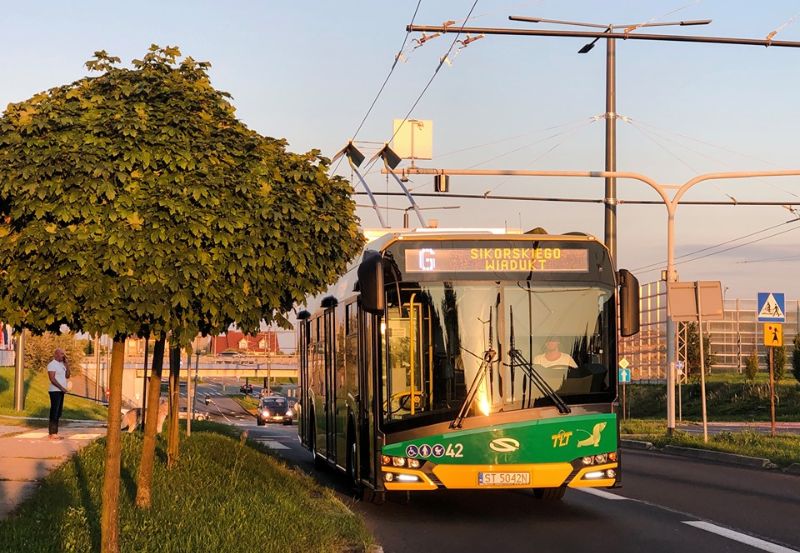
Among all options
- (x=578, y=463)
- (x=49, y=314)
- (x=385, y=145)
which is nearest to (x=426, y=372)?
(x=578, y=463)

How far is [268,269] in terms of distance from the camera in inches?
338

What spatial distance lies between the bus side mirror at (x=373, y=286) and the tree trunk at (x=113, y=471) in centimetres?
476

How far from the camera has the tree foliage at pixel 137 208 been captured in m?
7.46

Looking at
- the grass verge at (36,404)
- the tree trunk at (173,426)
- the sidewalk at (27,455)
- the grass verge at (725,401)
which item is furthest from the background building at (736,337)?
the tree trunk at (173,426)

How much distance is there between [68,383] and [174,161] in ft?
53.6

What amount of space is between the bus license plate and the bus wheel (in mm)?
1795

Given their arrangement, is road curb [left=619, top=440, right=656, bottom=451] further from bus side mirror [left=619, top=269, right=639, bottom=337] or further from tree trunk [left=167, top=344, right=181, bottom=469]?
bus side mirror [left=619, top=269, right=639, bottom=337]

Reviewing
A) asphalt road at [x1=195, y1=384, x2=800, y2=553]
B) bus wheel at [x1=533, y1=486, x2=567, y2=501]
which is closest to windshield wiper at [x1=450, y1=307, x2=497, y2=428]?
asphalt road at [x1=195, y1=384, x2=800, y2=553]

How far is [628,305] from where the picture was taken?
43.6 ft

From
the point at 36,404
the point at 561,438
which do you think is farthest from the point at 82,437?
the point at 36,404

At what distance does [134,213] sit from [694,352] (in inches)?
2552

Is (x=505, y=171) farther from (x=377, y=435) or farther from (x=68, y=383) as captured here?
(x=377, y=435)

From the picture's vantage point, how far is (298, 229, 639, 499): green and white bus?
1283 cm

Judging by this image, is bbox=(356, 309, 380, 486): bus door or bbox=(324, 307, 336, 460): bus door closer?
bbox=(356, 309, 380, 486): bus door
